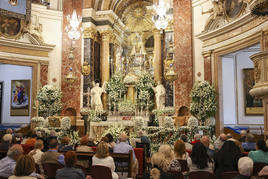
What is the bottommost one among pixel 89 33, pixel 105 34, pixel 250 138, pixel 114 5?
pixel 250 138

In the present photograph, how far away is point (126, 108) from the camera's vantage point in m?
16.5

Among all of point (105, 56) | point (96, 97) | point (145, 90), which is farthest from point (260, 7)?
point (105, 56)

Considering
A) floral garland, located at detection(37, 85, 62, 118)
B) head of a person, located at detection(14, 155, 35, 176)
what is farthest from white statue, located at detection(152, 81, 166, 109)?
head of a person, located at detection(14, 155, 35, 176)

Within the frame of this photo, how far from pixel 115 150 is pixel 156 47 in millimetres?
12354

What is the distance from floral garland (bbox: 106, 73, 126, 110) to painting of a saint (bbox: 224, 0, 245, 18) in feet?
23.6

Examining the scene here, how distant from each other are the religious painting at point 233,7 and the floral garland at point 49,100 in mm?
10303

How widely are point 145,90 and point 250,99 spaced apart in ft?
18.9

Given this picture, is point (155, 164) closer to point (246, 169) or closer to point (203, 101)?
point (246, 169)

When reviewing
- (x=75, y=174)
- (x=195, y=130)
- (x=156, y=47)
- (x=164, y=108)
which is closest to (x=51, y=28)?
(x=156, y=47)

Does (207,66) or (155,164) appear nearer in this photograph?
(155,164)

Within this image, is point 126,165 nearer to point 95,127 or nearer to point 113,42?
point 95,127

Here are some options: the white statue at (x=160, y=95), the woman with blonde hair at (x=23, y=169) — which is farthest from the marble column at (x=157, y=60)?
the woman with blonde hair at (x=23, y=169)

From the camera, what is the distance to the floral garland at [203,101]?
13713 millimetres

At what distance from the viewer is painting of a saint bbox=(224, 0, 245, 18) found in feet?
42.0
